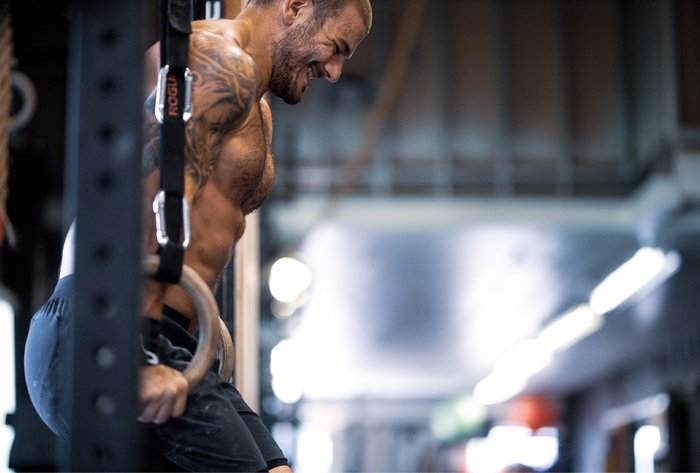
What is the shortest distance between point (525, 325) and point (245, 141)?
17.0m

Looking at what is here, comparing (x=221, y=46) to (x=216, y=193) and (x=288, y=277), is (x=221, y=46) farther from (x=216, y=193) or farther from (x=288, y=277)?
(x=288, y=277)

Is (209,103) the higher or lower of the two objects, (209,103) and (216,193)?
the higher

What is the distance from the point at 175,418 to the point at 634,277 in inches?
527

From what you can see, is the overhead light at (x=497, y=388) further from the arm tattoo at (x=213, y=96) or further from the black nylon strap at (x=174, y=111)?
the black nylon strap at (x=174, y=111)

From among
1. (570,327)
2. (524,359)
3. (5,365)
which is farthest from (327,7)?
(524,359)

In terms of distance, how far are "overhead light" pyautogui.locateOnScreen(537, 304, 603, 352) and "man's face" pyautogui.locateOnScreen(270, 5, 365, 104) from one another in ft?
49.2

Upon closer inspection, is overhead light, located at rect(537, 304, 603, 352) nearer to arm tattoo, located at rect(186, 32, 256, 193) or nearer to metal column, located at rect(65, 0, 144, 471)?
arm tattoo, located at rect(186, 32, 256, 193)

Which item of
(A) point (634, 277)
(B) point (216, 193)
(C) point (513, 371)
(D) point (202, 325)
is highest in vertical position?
(A) point (634, 277)

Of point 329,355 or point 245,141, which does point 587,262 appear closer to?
point 329,355

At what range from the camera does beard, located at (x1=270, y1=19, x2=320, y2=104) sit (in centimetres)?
211

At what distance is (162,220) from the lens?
5.47 feet

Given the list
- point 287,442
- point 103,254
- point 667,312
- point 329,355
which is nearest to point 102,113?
point 103,254

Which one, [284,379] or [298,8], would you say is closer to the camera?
[298,8]

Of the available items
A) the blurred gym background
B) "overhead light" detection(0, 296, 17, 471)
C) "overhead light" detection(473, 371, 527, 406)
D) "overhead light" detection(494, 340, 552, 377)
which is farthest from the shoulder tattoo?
"overhead light" detection(473, 371, 527, 406)
